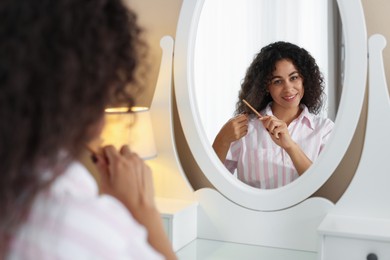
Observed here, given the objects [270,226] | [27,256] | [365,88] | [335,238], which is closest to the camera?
[27,256]

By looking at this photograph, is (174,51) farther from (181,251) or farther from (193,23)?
(181,251)

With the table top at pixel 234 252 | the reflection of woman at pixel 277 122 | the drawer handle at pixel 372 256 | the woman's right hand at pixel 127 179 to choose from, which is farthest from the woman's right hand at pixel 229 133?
the woman's right hand at pixel 127 179

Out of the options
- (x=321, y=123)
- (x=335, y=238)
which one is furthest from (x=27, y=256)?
(x=321, y=123)

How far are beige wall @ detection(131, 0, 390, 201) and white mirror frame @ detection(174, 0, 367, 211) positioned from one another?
8cm

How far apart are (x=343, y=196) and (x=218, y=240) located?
43cm

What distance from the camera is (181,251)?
1.55m

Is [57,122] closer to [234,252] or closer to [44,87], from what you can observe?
[44,87]

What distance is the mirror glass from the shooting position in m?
1.43

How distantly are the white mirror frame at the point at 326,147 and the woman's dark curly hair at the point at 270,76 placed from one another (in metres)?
0.08

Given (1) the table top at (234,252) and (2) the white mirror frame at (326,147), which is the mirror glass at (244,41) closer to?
(2) the white mirror frame at (326,147)

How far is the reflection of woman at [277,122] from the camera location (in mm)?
1448

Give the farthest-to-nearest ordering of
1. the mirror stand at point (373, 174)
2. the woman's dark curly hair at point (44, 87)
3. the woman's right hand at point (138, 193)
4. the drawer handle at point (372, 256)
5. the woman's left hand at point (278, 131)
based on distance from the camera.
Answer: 1. the woman's left hand at point (278, 131)
2. the mirror stand at point (373, 174)
3. the drawer handle at point (372, 256)
4. the woman's right hand at point (138, 193)
5. the woman's dark curly hair at point (44, 87)

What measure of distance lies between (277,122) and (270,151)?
0.29 feet

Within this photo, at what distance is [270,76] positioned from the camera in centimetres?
150
